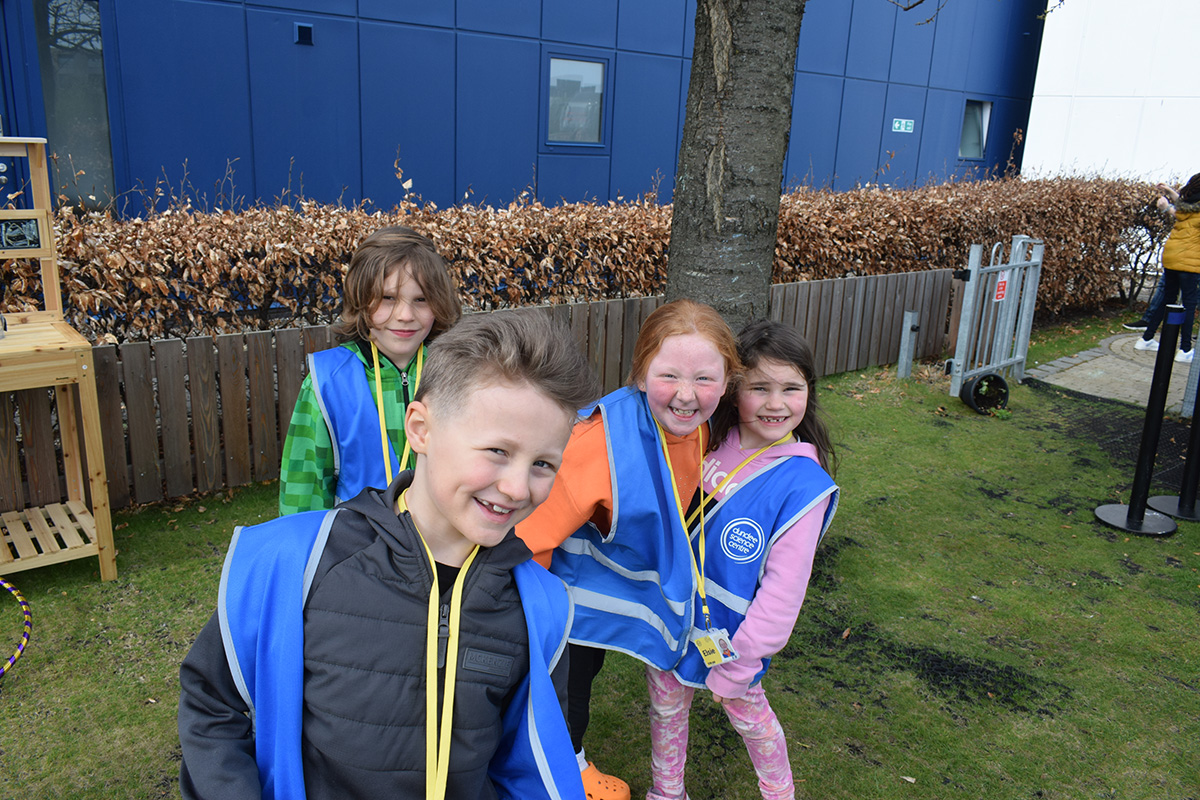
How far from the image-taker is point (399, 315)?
252 centimetres

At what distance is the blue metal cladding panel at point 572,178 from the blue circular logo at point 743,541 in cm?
980

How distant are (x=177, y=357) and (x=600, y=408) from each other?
124 inches

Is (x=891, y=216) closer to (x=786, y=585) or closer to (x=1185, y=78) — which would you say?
(x=786, y=585)

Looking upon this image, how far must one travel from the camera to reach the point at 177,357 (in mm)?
4492

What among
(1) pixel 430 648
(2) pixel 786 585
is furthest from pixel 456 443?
(2) pixel 786 585

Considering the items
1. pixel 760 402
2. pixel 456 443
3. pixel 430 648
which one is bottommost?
pixel 430 648

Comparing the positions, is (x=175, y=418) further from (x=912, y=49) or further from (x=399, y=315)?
(x=912, y=49)

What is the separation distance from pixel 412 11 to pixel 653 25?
12.8 feet

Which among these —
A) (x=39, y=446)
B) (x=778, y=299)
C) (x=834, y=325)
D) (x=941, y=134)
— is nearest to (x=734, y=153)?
(x=778, y=299)

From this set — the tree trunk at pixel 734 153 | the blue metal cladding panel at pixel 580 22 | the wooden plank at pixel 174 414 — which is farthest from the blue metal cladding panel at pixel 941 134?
the wooden plank at pixel 174 414

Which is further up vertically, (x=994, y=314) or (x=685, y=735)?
(x=994, y=314)

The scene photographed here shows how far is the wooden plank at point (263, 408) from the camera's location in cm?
477

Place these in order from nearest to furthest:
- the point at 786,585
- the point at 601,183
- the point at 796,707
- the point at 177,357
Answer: the point at 786,585, the point at 796,707, the point at 177,357, the point at 601,183

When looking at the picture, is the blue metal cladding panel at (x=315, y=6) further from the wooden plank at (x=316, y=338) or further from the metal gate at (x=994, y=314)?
the metal gate at (x=994, y=314)
